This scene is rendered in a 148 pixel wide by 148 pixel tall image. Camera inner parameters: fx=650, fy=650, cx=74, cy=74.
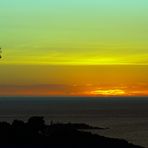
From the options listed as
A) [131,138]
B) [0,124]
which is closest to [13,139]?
[0,124]

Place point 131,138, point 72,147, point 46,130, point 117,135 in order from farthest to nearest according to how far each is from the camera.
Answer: point 117,135 < point 131,138 < point 46,130 < point 72,147

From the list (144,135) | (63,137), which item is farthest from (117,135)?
(63,137)

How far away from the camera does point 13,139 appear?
62094 millimetres

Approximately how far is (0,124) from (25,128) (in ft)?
12.2

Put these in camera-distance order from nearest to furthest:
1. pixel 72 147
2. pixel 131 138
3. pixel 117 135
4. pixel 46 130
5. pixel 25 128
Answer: pixel 72 147 < pixel 25 128 < pixel 46 130 < pixel 131 138 < pixel 117 135

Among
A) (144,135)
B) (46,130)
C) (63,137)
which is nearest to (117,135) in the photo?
(144,135)

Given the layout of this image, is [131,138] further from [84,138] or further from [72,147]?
[72,147]

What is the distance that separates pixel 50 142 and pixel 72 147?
3866mm

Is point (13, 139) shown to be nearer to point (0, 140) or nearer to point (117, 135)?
point (0, 140)

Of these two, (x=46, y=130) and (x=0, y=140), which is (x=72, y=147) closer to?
(x=0, y=140)

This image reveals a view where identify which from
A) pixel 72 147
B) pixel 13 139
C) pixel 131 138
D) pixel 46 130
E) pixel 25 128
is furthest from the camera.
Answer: pixel 131 138

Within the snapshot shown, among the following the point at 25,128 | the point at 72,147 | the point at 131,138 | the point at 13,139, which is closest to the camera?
the point at 72,147

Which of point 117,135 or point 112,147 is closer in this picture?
point 112,147

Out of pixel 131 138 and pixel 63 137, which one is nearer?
pixel 63 137
